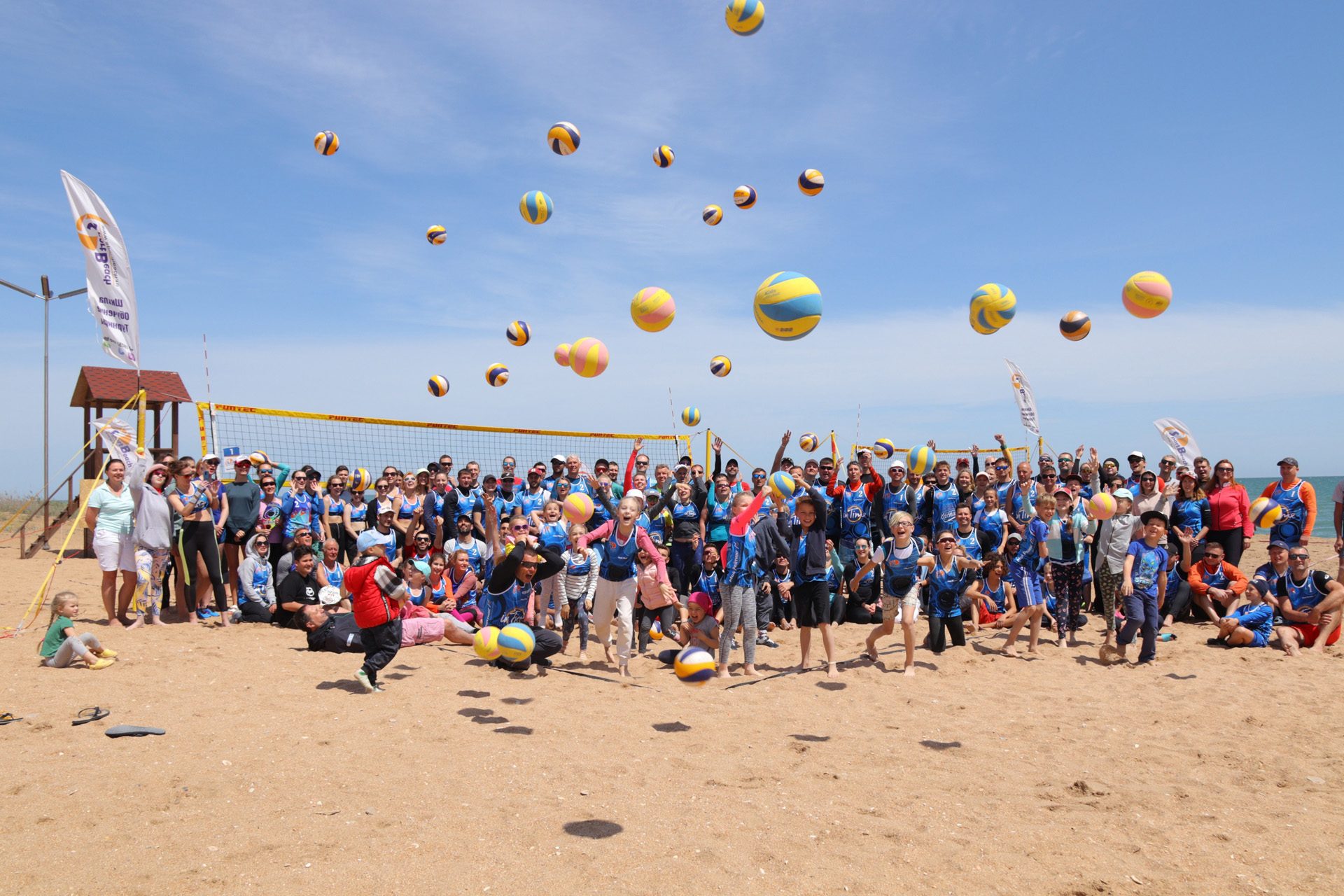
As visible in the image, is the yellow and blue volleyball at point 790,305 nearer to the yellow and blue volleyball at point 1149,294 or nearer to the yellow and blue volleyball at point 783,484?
the yellow and blue volleyball at point 783,484

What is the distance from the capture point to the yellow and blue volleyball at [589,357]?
8.46m

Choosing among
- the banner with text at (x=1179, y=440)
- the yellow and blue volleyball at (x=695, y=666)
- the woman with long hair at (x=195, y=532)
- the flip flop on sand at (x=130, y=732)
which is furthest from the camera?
the banner with text at (x=1179, y=440)

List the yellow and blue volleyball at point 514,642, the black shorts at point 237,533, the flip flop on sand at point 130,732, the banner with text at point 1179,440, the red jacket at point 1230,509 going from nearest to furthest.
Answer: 1. the flip flop on sand at point 130,732
2. the yellow and blue volleyball at point 514,642
3. the black shorts at point 237,533
4. the red jacket at point 1230,509
5. the banner with text at point 1179,440

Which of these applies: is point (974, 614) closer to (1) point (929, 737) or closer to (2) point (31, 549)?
(1) point (929, 737)

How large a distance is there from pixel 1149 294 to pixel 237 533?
31.6 ft

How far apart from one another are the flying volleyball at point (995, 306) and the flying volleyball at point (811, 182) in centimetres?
277

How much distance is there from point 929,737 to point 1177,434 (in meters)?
8.78

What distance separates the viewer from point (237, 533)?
332 inches

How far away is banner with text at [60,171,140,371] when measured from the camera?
8.24 meters

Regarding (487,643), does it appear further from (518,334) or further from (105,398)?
(105,398)

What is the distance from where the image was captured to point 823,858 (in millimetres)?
3479

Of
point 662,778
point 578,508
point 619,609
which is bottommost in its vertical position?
point 662,778

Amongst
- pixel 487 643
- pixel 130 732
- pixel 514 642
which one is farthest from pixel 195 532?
pixel 514 642

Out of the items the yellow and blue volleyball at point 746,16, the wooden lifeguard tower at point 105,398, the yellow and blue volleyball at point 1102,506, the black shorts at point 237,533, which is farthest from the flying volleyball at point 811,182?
the wooden lifeguard tower at point 105,398
